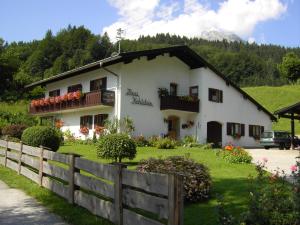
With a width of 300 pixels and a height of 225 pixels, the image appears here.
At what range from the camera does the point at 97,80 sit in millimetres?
32250

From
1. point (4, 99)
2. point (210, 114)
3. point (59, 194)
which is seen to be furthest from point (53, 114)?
point (59, 194)

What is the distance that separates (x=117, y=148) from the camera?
1563 centimetres

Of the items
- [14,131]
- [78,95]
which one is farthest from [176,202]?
[78,95]

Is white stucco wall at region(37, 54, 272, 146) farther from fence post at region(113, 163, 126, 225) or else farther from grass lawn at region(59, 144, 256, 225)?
fence post at region(113, 163, 126, 225)

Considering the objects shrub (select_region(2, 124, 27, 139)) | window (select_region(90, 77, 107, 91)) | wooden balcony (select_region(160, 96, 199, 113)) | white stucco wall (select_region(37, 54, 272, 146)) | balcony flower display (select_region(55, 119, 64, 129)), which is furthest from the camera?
balcony flower display (select_region(55, 119, 64, 129))

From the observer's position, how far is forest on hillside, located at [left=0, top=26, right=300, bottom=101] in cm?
4550

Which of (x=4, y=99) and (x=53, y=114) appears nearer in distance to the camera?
(x=53, y=114)

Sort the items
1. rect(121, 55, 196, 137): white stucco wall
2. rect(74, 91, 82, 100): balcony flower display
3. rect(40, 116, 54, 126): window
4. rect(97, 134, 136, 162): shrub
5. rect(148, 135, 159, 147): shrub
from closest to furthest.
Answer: rect(97, 134, 136, 162): shrub < rect(148, 135, 159, 147): shrub < rect(121, 55, 196, 137): white stucco wall < rect(74, 91, 82, 100): balcony flower display < rect(40, 116, 54, 126): window

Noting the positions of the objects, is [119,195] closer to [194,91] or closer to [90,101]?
[90,101]

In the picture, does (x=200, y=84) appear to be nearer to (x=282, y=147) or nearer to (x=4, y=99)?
(x=282, y=147)

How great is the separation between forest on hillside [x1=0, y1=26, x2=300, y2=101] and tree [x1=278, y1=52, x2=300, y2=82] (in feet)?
8.29

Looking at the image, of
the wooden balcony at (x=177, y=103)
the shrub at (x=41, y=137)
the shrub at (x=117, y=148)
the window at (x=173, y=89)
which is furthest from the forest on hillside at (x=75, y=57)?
the shrub at (x=117, y=148)

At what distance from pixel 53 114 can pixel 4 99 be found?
26.2 ft

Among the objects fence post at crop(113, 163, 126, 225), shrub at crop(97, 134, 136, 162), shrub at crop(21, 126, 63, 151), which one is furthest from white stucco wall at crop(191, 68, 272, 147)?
fence post at crop(113, 163, 126, 225)
